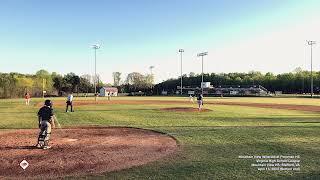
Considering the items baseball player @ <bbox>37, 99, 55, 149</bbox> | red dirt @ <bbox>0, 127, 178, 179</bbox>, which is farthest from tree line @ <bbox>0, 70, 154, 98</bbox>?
baseball player @ <bbox>37, 99, 55, 149</bbox>

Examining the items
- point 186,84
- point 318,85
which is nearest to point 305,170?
point 318,85

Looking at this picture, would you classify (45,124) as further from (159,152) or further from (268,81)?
(268,81)

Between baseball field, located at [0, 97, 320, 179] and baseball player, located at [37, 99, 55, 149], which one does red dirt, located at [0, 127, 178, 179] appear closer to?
baseball field, located at [0, 97, 320, 179]

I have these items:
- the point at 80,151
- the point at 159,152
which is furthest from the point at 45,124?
the point at 159,152

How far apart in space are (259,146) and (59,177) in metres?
7.54

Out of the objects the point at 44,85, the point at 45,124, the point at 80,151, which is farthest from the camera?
the point at 44,85

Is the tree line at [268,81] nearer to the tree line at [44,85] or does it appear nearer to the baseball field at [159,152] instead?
the tree line at [44,85]

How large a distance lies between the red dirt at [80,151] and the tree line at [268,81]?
377 feet

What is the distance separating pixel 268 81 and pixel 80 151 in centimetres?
13798

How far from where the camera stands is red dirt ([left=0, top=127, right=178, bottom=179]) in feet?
33.2

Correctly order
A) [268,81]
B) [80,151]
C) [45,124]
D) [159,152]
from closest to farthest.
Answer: [159,152] < [80,151] < [45,124] < [268,81]

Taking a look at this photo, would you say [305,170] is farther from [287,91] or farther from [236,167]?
[287,91]

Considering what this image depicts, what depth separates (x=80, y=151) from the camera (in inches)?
504

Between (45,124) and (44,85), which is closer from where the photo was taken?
(45,124)
